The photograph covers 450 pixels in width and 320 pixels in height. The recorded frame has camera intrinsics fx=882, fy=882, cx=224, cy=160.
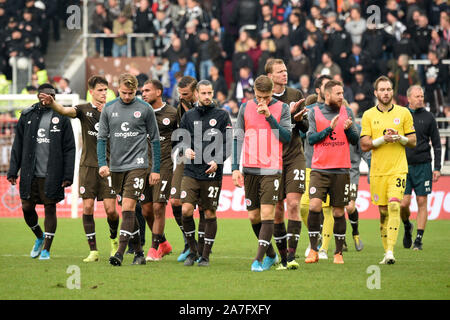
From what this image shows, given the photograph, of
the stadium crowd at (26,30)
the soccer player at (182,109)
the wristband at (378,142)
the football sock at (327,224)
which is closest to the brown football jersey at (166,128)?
the soccer player at (182,109)

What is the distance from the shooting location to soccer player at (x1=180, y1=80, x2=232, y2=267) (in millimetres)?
10852

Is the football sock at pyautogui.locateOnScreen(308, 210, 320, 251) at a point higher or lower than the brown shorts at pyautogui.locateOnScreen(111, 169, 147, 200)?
lower

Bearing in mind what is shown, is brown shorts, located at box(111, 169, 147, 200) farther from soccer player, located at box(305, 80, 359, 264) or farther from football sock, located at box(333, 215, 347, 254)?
football sock, located at box(333, 215, 347, 254)

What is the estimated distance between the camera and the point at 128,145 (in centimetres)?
1077

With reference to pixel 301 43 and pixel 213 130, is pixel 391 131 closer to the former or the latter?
pixel 213 130

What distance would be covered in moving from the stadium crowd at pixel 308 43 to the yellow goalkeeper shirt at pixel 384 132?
9.95 m

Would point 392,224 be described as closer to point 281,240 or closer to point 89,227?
point 281,240

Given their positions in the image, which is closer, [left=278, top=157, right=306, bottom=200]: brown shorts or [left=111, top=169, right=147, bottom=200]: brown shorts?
[left=111, top=169, right=147, bottom=200]: brown shorts

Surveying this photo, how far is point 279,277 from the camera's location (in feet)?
31.3

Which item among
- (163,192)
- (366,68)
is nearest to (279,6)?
(366,68)

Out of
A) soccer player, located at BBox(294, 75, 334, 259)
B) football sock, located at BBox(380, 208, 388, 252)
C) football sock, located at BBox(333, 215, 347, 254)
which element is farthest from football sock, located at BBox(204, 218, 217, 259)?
football sock, located at BBox(380, 208, 388, 252)

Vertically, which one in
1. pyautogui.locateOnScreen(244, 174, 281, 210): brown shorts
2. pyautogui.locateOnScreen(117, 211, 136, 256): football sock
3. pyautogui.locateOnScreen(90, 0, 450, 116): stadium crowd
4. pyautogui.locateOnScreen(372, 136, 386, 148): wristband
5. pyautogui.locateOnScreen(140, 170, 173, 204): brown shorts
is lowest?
pyautogui.locateOnScreen(117, 211, 136, 256): football sock

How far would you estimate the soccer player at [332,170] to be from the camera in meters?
11.3

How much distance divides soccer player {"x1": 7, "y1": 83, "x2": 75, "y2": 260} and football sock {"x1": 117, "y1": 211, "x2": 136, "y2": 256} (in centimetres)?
167
